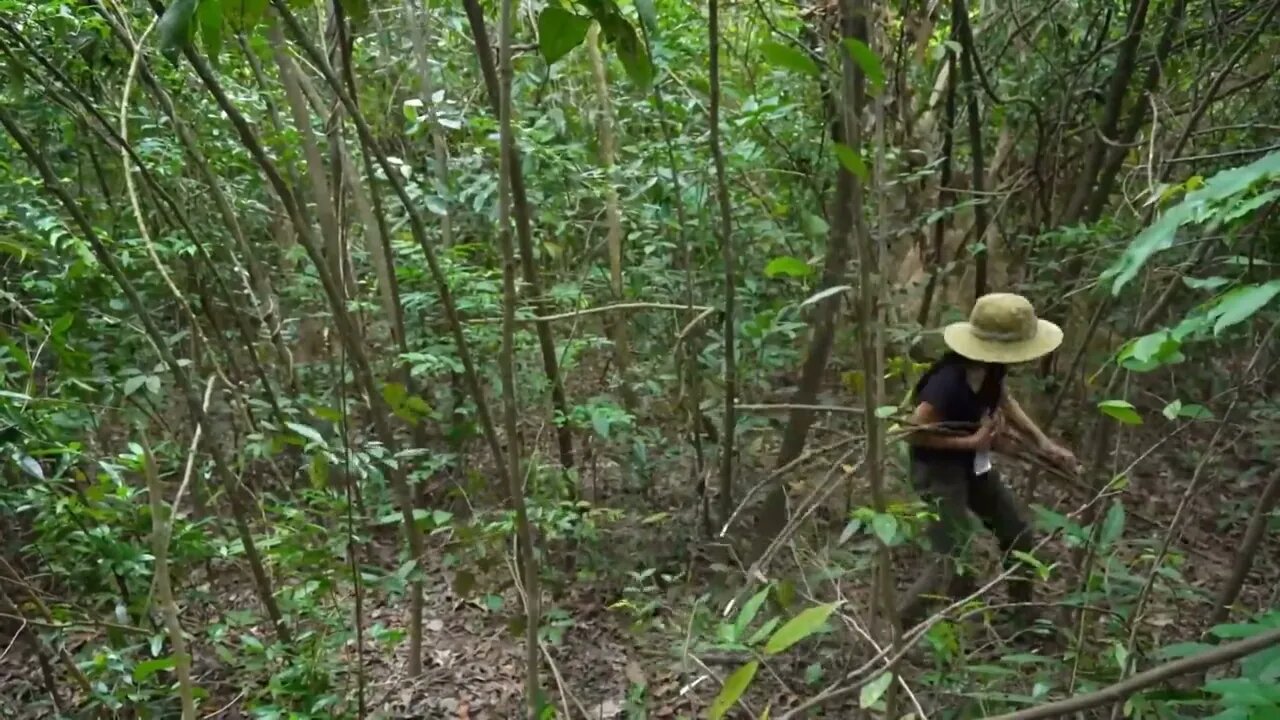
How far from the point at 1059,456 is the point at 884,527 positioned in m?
1.85

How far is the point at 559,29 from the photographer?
1226 mm

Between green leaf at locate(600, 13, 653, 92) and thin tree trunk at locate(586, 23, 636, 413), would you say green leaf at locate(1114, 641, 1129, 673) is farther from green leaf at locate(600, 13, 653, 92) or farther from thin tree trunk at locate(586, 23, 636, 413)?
thin tree trunk at locate(586, 23, 636, 413)

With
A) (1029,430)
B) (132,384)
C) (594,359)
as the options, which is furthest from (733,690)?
(594,359)

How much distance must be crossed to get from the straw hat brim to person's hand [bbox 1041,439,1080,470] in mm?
388

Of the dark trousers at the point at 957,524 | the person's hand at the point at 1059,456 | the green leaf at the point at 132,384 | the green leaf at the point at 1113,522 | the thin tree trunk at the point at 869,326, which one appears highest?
the thin tree trunk at the point at 869,326

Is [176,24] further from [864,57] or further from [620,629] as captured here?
[620,629]

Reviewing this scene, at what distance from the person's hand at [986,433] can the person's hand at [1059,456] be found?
17cm

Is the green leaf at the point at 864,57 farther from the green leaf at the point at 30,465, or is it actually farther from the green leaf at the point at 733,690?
the green leaf at the point at 30,465

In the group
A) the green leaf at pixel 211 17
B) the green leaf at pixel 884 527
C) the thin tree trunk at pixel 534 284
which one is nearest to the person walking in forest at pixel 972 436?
the thin tree trunk at pixel 534 284

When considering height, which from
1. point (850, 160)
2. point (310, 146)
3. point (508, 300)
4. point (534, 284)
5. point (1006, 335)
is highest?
point (850, 160)

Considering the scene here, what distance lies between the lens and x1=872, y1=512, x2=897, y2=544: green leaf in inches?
57.4

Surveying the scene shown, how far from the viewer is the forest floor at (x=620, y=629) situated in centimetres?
281

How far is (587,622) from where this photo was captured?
129 inches

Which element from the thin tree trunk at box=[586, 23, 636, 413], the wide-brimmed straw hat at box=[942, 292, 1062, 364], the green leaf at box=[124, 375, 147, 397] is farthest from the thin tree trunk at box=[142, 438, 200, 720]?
the thin tree trunk at box=[586, 23, 636, 413]
